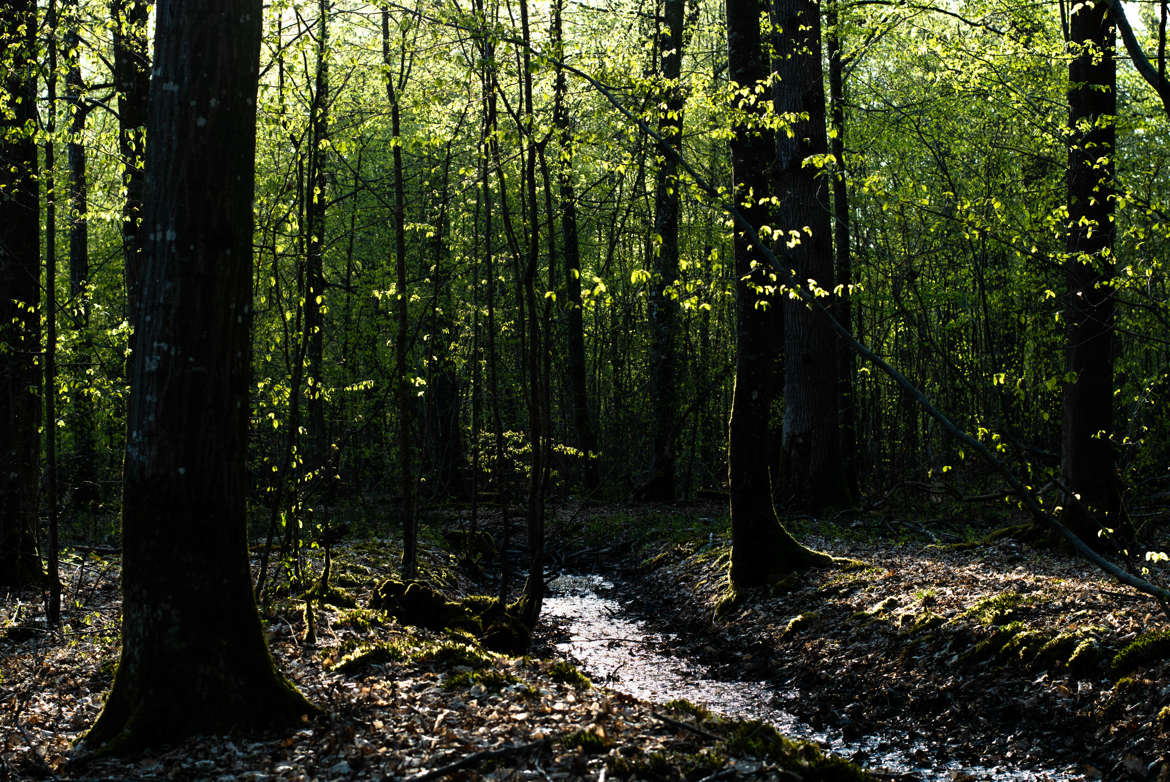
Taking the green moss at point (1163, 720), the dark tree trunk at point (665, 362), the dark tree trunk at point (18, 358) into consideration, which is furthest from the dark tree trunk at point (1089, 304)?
the dark tree trunk at point (18, 358)

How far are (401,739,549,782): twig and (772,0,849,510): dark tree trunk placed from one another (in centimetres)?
911

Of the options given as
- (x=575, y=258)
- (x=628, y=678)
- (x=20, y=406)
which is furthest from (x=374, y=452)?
(x=628, y=678)

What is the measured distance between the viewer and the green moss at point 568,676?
6102mm

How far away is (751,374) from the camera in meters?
8.93

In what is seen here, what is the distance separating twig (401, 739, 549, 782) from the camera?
13.9 ft

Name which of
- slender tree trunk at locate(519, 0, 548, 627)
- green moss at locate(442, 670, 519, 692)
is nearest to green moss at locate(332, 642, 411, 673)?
green moss at locate(442, 670, 519, 692)

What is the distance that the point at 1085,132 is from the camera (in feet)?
29.5

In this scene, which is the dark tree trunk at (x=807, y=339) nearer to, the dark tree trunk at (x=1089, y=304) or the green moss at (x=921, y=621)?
the dark tree trunk at (x=1089, y=304)

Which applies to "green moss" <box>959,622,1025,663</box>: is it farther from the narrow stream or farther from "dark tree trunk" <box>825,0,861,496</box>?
"dark tree trunk" <box>825,0,861,496</box>

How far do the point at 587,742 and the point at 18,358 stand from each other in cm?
717

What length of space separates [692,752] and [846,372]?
1332cm

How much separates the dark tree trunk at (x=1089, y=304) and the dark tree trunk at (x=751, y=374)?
9.71ft

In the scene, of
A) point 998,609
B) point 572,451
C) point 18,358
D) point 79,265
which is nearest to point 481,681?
point 998,609

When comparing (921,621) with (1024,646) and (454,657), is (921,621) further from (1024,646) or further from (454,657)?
(454,657)
